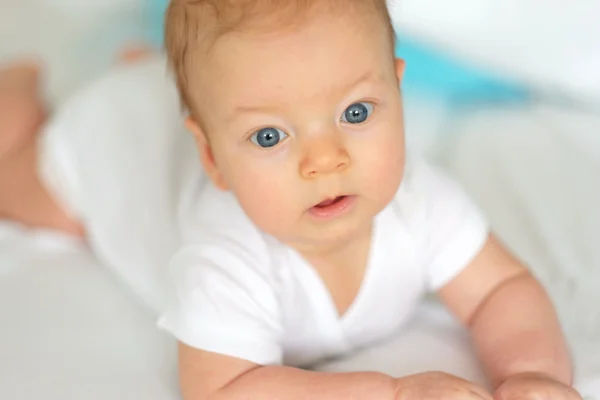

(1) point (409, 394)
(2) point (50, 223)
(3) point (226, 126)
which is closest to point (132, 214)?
(2) point (50, 223)

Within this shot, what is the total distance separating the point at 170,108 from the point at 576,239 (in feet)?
1.71

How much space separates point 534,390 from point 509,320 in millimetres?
100

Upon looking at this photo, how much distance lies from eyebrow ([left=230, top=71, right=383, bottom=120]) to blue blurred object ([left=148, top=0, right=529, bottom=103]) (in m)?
0.55

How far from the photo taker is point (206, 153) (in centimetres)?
80

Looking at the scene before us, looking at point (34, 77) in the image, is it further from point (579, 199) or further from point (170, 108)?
point (579, 199)

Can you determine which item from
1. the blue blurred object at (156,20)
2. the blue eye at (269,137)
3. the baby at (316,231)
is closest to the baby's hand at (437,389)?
the baby at (316,231)

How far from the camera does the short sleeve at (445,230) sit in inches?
33.2

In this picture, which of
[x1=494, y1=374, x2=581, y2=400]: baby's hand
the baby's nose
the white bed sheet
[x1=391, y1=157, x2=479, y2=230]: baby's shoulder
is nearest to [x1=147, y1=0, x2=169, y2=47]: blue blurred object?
the white bed sheet

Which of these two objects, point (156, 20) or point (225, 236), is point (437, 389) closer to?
point (225, 236)

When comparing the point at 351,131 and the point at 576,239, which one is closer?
the point at 351,131

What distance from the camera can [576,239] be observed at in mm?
976

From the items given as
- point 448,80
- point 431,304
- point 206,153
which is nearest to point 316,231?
point 206,153

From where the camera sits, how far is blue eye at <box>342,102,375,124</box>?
71cm

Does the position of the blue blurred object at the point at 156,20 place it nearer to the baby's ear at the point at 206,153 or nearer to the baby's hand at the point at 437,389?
the baby's ear at the point at 206,153
